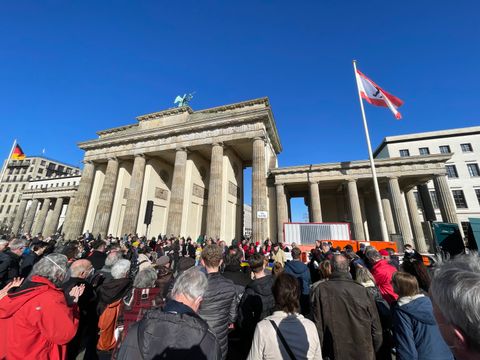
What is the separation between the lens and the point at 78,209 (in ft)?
77.9

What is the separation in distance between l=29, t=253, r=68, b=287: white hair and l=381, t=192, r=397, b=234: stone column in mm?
25139

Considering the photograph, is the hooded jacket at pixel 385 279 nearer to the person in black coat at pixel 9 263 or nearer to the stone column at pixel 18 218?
the person in black coat at pixel 9 263

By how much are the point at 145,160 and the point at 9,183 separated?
6923 cm

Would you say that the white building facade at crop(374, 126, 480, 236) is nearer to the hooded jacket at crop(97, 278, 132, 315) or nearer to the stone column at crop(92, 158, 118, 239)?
the hooded jacket at crop(97, 278, 132, 315)

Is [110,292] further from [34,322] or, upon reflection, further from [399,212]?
[399,212]

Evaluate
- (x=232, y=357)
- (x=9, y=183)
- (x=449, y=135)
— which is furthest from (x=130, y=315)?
(x=9, y=183)

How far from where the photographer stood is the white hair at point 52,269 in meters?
2.03

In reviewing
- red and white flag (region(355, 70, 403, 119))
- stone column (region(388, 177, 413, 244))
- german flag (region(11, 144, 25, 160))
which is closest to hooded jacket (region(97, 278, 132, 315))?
red and white flag (region(355, 70, 403, 119))

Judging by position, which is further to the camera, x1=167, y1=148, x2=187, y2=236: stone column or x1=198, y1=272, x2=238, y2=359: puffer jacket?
x1=167, y1=148, x2=187, y2=236: stone column

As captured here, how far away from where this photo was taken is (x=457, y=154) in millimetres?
29422

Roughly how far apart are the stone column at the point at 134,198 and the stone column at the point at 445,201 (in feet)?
94.2

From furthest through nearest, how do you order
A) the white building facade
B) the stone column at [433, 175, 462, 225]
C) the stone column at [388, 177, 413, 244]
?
1. the white building facade
2. the stone column at [388, 177, 413, 244]
3. the stone column at [433, 175, 462, 225]

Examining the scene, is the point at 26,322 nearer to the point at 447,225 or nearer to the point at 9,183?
the point at 447,225

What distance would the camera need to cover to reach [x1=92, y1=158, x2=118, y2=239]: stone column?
2202 cm
